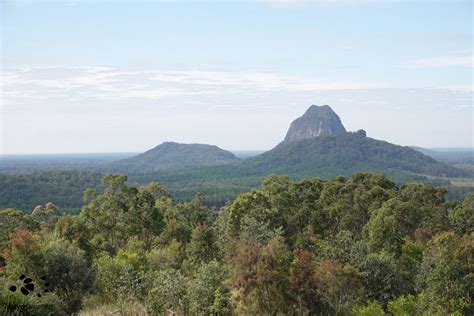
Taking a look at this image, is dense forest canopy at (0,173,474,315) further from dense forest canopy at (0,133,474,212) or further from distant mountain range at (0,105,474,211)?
distant mountain range at (0,105,474,211)

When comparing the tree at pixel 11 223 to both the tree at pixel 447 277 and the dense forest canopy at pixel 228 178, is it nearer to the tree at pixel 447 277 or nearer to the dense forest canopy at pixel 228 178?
the tree at pixel 447 277

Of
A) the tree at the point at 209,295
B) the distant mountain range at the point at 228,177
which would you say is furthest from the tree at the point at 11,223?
the distant mountain range at the point at 228,177

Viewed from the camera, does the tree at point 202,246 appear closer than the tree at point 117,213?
Yes

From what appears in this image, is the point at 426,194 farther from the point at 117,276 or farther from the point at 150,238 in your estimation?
the point at 117,276

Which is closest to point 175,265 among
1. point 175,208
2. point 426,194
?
point 175,208

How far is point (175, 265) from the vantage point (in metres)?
23.2

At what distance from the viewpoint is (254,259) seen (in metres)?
15.0

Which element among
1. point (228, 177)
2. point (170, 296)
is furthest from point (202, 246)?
point (228, 177)

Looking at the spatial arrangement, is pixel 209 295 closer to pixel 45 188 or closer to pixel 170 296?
pixel 170 296

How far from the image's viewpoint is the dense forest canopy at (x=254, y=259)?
15.5 metres

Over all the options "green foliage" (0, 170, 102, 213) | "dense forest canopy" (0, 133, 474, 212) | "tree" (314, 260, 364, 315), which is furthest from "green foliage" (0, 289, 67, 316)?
"dense forest canopy" (0, 133, 474, 212)

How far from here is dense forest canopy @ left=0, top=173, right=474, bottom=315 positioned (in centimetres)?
1552

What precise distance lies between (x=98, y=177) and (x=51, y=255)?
380 feet

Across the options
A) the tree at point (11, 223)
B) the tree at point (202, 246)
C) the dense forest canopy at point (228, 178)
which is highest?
the tree at point (11, 223)
